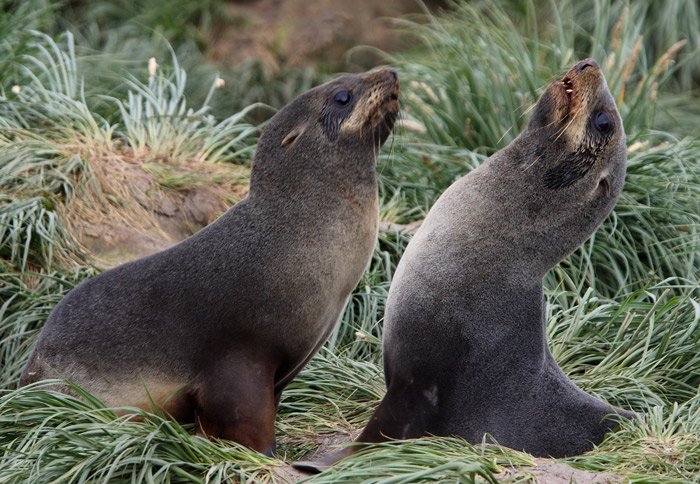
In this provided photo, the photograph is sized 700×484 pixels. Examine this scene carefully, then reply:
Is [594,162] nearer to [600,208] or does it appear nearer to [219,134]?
[600,208]

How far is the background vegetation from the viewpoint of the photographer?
3.64 meters

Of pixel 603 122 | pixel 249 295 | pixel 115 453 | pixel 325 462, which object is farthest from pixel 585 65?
pixel 115 453

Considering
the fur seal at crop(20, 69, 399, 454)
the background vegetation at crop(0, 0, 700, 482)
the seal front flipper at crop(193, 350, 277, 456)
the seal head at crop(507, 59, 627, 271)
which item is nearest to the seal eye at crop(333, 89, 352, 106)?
the fur seal at crop(20, 69, 399, 454)

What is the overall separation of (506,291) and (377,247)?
6.46ft

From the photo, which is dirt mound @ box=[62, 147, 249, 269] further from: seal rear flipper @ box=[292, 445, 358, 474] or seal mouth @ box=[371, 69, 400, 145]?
seal rear flipper @ box=[292, 445, 358, 474]

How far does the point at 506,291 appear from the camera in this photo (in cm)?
403

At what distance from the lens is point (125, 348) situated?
4.08 m

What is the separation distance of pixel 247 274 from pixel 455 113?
3358 mm

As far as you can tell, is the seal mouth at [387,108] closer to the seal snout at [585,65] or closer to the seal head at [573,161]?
the seal head at [573,161]

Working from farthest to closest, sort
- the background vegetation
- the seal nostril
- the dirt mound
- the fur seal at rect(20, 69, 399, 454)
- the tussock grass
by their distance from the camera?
the dirt mound < the seal nostril < the fur seal at rect(20, 69, 399, 454) < the background vegetation < the tussock grass

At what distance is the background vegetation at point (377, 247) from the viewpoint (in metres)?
3.64

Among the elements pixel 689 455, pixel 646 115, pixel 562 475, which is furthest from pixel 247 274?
pixel 646 115

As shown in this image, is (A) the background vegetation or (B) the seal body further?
(B) the seal body

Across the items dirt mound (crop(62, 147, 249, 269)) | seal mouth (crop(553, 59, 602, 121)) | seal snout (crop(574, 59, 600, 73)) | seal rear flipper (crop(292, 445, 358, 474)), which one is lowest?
dirt mound (crop(62, 147, 249, 269))
